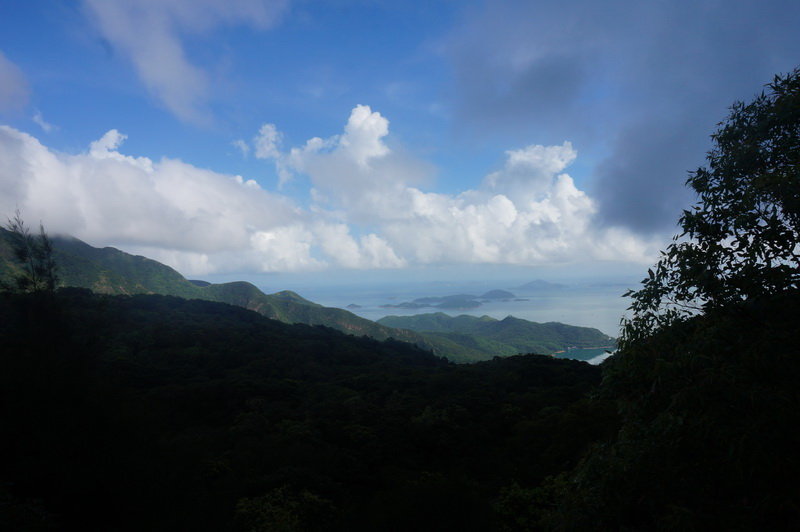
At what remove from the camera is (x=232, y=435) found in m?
19.5

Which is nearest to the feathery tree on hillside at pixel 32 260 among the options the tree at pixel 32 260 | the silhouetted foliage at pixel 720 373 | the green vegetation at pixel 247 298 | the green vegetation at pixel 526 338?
the tree at pixel 32 260

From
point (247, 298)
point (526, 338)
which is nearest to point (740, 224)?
point (526, 338)

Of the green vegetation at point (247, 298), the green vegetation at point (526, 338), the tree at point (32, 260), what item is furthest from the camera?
the green vegetation at point (526, 338)

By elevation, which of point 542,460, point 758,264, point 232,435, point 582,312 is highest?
point 582,312

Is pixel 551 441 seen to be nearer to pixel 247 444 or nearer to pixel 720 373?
pixel 247 444

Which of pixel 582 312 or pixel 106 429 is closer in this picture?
pixel 106 429

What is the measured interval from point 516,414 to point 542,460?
821 centimetres

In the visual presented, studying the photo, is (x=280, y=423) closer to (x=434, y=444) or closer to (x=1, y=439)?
(x=434, y=444)

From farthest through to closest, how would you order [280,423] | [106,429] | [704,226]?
[280,423], [106,429], [704,226]

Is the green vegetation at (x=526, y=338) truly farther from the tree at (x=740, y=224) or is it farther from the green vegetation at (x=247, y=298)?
the tree at (x=740, y=224)

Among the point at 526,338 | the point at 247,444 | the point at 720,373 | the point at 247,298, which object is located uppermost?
the point at 247,298

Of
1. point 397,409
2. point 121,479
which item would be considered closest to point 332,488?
point 121,479

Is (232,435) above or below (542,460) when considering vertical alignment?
below

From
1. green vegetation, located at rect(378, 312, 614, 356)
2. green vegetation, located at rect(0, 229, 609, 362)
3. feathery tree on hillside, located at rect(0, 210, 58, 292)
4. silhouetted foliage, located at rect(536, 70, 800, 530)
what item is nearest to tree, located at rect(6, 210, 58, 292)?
feathery tree on hillside, located at rect(0, 210, 58, 292)
